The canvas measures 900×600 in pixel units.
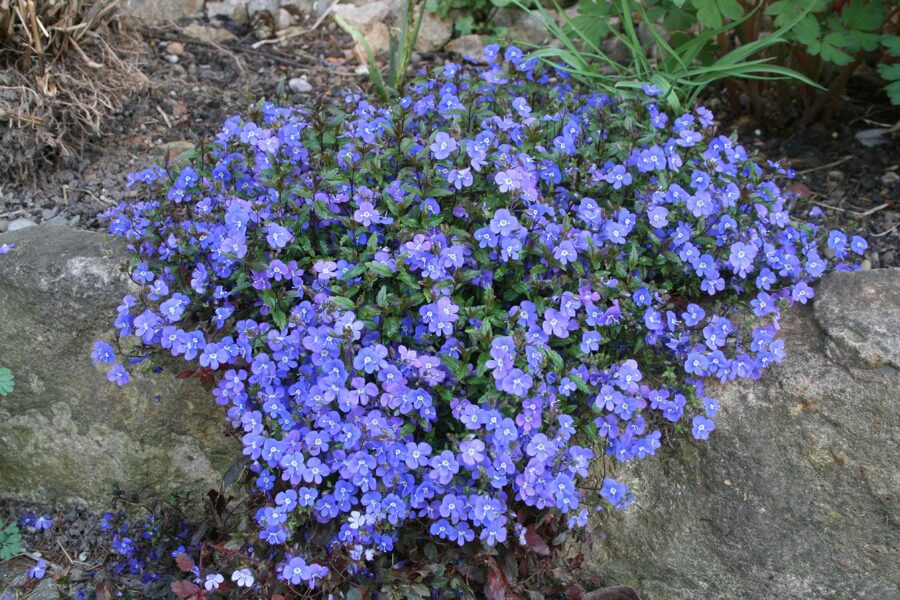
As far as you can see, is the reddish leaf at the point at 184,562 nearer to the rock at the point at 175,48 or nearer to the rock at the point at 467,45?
the rock at the point at 175,48

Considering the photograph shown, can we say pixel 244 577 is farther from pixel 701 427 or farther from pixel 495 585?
pixel 701 427

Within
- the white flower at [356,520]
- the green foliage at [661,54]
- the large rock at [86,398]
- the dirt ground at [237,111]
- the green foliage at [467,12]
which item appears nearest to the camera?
the white flower at [356,520]

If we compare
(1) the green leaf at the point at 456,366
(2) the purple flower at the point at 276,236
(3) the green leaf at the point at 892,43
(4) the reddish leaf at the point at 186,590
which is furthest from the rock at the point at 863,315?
(4) the reddish leaf at the point at 186,590

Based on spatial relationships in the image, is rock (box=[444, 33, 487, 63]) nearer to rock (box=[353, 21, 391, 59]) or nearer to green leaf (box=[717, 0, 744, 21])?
rock (box=[353, 21, 391, 59])

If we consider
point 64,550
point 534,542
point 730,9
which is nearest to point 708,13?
point 730,9

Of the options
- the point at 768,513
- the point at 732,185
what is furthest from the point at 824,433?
the point at 732,185

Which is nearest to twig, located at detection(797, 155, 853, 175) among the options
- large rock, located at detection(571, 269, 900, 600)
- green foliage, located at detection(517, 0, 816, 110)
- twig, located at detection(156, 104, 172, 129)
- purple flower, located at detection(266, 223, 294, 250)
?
green foliage, located at detection(517, 0, 816, 110)

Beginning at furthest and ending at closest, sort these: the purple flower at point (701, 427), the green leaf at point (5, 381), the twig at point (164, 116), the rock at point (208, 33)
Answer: the rock at point (208, 33), the twig at point (164, 116), the green leaf at point (5, 381), the purple flower at point (701, 427)
